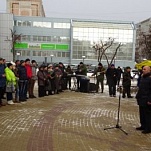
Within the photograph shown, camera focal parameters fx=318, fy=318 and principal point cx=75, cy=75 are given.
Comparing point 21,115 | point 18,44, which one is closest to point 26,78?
point 21,115

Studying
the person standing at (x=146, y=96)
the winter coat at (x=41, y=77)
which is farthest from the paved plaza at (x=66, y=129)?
the winter coat at (x=41, y=77)

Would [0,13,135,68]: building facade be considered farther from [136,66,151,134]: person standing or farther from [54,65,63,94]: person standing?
[136,66,151,134]: person standing

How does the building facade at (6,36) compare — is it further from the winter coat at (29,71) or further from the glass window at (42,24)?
the winter coat at (29,71)

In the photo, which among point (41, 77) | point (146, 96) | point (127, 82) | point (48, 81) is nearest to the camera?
point (146, 96)

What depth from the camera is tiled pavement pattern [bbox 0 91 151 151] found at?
22.3ft

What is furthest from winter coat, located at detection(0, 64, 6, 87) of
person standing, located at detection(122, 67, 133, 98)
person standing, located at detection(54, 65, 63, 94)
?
person standing, located at detection(122, 67, 133, 98)

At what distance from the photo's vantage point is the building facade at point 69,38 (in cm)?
7794

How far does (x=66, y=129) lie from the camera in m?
8.23

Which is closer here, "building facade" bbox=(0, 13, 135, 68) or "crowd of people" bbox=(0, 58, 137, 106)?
"crowd of people" bbox=(0, 58, 137, 106)

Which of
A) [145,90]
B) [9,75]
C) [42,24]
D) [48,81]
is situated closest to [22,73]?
[9,75]

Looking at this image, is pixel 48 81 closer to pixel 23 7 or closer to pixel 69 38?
pixel 69 38

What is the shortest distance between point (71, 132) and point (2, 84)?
14.6 feet

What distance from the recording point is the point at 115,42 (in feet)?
258

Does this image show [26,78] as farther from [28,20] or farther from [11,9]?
[11,9]
